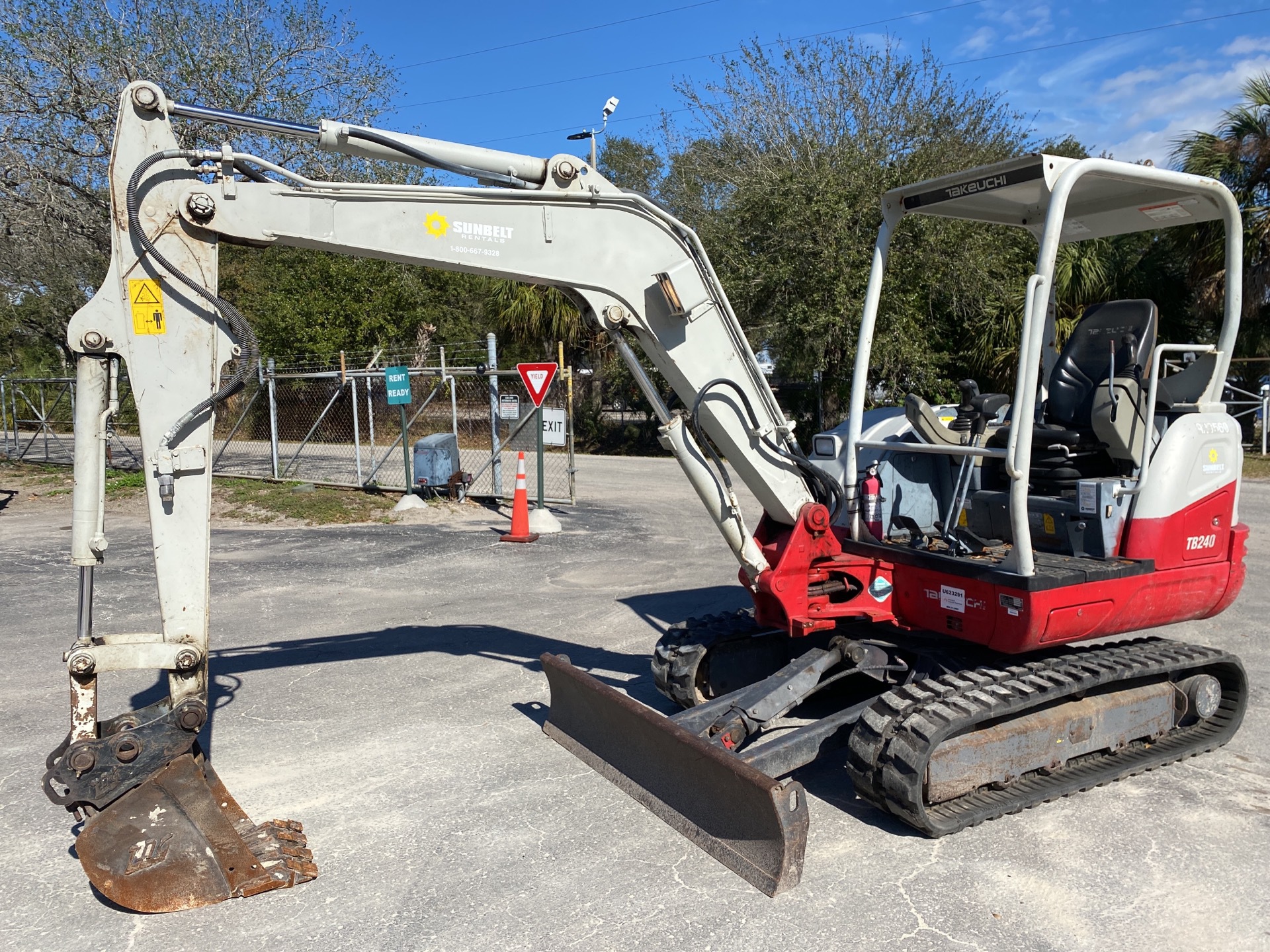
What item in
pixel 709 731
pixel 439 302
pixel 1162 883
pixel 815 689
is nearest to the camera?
pixel 1162 883

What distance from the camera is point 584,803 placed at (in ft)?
14.9

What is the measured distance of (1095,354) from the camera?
5332 millimetres

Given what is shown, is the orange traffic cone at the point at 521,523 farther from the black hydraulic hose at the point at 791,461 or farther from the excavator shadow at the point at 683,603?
the black hydraulic hose at the point at 791,461

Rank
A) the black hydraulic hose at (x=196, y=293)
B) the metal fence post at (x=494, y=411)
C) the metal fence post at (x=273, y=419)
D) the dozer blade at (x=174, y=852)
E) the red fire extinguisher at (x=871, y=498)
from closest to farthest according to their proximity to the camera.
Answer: the dozer blade at (x=174, y=852), the black hydraulic hose at (x=196, y=293), the red fire extinguisher at (x=871, y=498), the metal fence post at (x=494, y=411), the metal fence post at (x=273, y=419)

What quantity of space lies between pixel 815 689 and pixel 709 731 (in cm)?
71

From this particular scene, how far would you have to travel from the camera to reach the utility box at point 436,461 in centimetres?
1417

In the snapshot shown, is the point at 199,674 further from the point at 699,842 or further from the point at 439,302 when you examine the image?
the point at 439,302

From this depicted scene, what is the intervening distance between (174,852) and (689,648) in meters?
2.73

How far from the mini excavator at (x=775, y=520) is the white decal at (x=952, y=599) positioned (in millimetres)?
13

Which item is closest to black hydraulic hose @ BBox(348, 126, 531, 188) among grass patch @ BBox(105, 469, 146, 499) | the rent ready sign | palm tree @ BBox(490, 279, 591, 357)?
the rent ready sign

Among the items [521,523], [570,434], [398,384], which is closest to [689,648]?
[521,523]

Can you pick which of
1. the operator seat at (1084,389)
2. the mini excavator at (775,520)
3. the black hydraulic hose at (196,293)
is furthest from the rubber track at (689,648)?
the black hydraulic hose at (196,293)

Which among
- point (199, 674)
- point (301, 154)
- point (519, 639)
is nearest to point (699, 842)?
point (199, 674)

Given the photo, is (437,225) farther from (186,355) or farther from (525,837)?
(525,837)
